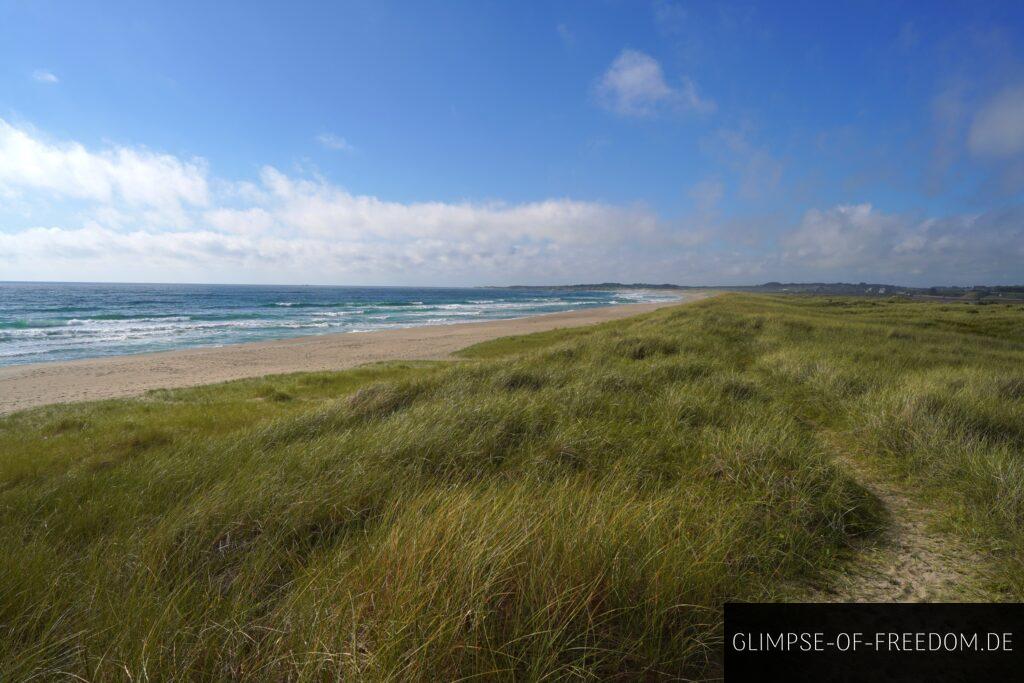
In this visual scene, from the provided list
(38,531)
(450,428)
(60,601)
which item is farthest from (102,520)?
(450,428)

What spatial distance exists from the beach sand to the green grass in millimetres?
13204

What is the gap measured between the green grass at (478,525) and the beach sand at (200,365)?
43.3 ft

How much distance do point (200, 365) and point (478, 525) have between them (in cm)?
2724

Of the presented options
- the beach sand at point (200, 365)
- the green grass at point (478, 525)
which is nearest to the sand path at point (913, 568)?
the green grass at point (478, 525)

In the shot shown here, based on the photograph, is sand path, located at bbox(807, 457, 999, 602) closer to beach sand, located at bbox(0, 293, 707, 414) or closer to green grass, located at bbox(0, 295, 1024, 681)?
green grass, located at bbox(0, 295, 1024, 681)

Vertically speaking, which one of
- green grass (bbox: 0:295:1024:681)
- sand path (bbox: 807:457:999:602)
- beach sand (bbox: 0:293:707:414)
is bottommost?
beach sand (bbox: 0:293:707:414)

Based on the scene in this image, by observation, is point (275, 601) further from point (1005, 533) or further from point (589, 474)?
point (1005, 533)

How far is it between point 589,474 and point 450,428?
1935mm

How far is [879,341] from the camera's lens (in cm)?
1334

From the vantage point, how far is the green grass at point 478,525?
6.63 feet

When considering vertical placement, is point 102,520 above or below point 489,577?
below

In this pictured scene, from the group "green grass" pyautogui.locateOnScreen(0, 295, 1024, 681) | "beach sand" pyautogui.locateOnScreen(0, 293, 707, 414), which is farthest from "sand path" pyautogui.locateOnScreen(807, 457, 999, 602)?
"beach sand" pyautogui.locateOnScreen(0, 293, 707, 414)

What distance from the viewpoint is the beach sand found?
56.0 feet

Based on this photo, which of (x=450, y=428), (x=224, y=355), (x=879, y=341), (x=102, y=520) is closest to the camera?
(x=102, y=520)
